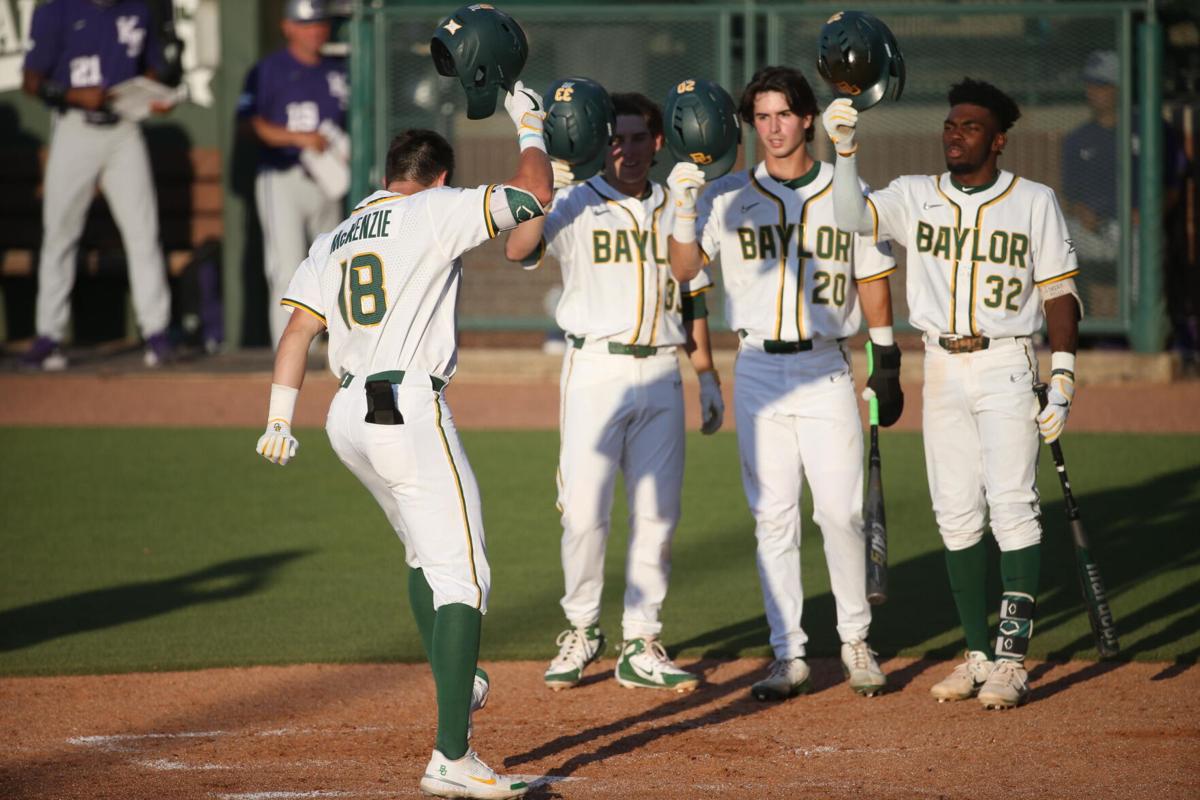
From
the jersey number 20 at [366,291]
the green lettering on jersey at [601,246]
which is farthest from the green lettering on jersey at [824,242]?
the jersey number 20 at [366,291]

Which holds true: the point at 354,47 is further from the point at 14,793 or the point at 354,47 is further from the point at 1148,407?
the point at 14,793

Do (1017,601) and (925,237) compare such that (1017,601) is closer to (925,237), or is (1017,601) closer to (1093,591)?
(1093,591)

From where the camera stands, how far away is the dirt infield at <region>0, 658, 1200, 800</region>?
516 cm

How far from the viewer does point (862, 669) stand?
629 cm

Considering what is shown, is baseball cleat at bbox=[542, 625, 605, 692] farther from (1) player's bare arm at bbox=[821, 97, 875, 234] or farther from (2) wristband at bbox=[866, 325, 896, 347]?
(1) player's bare arm at bbox=[821, 97, 875, 234]

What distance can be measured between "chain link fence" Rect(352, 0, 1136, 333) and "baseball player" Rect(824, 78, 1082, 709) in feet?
21.8

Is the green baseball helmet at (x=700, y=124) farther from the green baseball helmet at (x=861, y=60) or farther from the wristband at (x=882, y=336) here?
the wristband at (x=882, y=336)

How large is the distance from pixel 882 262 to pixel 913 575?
7.51ft

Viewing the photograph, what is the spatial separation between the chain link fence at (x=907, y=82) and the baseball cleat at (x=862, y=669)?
281 inches

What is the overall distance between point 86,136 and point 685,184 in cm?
848

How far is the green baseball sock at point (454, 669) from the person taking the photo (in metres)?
5.00

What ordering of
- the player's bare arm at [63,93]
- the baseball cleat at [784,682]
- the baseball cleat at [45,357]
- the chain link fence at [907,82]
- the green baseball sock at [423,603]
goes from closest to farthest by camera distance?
1. the green baseball sock at [423,603]
2. the baseball cleat at [784,682]
3. the player's bare arm at [63,93]
4. the chain link fence at [907,82]
5. the baseball cleat at [45,357]

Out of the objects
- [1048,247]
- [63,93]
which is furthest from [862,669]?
[63,93]

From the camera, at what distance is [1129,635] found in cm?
709
